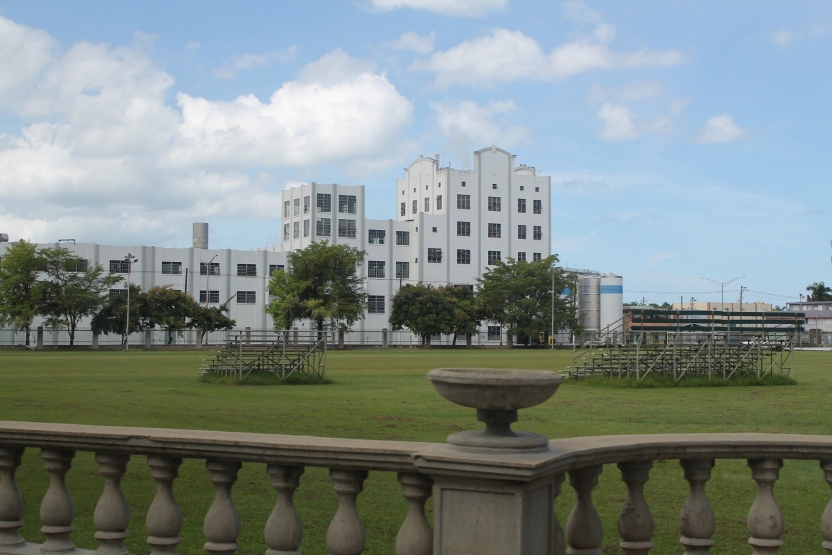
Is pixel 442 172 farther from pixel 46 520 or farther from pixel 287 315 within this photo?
pixel 46 520

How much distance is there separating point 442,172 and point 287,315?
122 feet

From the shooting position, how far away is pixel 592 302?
117812 mm

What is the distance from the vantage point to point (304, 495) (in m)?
9.93

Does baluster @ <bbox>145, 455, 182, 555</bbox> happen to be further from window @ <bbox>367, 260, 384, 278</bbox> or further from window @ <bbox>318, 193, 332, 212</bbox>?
window @ <bbox>367, 260, 384, 278</bbox>

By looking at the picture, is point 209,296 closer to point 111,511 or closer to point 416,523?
point 111,511

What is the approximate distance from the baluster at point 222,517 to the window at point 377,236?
101371 mm

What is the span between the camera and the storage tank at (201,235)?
104 m

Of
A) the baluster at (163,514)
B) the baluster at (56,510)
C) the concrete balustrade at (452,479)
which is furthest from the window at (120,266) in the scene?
the baluster at (163,514)

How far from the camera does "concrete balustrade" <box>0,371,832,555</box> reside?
370cm

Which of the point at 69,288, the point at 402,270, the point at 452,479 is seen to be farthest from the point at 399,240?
the point at 452,479

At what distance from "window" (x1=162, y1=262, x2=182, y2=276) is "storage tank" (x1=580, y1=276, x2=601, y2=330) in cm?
5180

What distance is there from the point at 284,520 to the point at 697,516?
80.5 inches

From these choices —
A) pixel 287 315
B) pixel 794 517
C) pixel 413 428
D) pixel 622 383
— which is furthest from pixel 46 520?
pixel 287 315

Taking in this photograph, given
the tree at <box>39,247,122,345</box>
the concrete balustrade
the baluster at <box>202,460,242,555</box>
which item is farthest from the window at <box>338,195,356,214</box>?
the baluster at <box>202,460,242,555</box>
